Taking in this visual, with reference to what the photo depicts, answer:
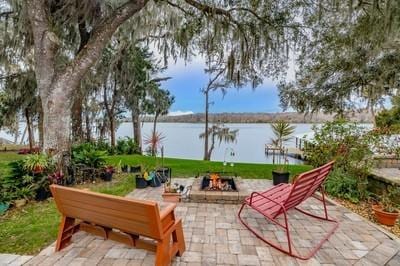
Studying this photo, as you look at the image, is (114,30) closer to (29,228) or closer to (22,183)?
(22,183)

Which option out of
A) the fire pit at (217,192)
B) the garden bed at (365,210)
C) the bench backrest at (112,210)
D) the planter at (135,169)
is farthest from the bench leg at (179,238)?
the planter at (135,169)

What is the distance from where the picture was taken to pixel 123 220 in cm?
221

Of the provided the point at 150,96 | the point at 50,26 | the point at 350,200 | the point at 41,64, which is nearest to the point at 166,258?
the point at 350,200

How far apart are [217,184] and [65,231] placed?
8.41 feet

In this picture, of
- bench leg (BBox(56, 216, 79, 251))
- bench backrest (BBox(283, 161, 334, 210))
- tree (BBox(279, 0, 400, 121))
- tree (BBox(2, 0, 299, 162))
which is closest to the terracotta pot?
bench backrest (BBox(283, 161, 334, 210))

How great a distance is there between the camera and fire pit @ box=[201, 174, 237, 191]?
4.58 metres

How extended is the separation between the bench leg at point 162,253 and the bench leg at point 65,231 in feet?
3.61

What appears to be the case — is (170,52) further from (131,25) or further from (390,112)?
(390,112)

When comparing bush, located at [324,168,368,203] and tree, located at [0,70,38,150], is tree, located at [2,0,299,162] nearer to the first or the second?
bush, located at [324,168,368,203]

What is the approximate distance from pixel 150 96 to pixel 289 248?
11.0 meters

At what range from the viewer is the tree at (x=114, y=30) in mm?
5297

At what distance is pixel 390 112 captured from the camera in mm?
14156

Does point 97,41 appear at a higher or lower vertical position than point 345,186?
higher

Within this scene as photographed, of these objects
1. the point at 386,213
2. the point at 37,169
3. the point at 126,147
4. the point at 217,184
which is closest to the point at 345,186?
the point at 386,213
